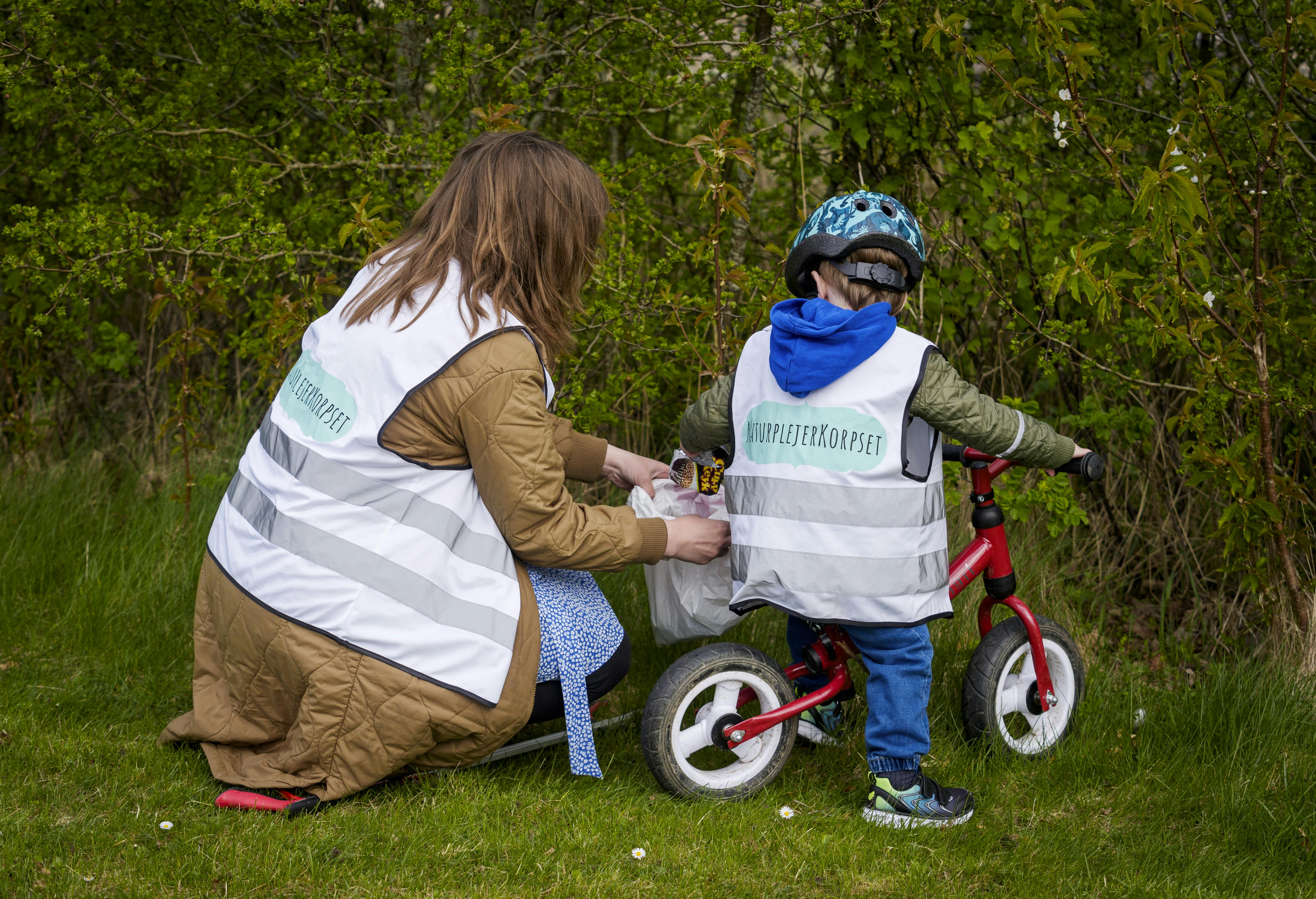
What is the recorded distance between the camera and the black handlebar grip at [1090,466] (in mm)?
2789

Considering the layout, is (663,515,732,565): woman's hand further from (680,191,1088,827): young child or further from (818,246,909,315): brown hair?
(818,246,909,315): brown hair

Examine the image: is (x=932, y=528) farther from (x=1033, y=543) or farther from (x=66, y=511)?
(x=66, y=511)

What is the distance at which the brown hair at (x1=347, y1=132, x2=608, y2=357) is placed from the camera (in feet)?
8.88

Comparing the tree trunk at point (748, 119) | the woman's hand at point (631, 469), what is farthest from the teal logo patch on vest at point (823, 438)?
the tree trunk at point (748, 119)

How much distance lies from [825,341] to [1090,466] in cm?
73

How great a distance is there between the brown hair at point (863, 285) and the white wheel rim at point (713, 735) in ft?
3.13

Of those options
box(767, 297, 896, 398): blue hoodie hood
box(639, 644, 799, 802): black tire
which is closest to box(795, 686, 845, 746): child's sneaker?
box(639, 644, 799, 802): black tire

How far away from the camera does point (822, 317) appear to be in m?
2.64

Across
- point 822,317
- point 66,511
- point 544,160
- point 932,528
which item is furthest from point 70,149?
point 932,528

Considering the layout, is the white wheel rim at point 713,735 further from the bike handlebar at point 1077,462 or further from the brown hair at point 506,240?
the brown hair at point 506,240

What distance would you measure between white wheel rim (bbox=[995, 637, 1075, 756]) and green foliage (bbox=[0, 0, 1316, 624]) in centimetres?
79

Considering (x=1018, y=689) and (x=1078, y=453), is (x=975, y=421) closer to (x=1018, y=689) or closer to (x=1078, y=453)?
(x=1078, y=453)

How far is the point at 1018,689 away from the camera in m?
3.21

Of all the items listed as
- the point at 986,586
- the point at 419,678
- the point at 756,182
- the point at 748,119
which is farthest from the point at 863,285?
the point at 756,182
